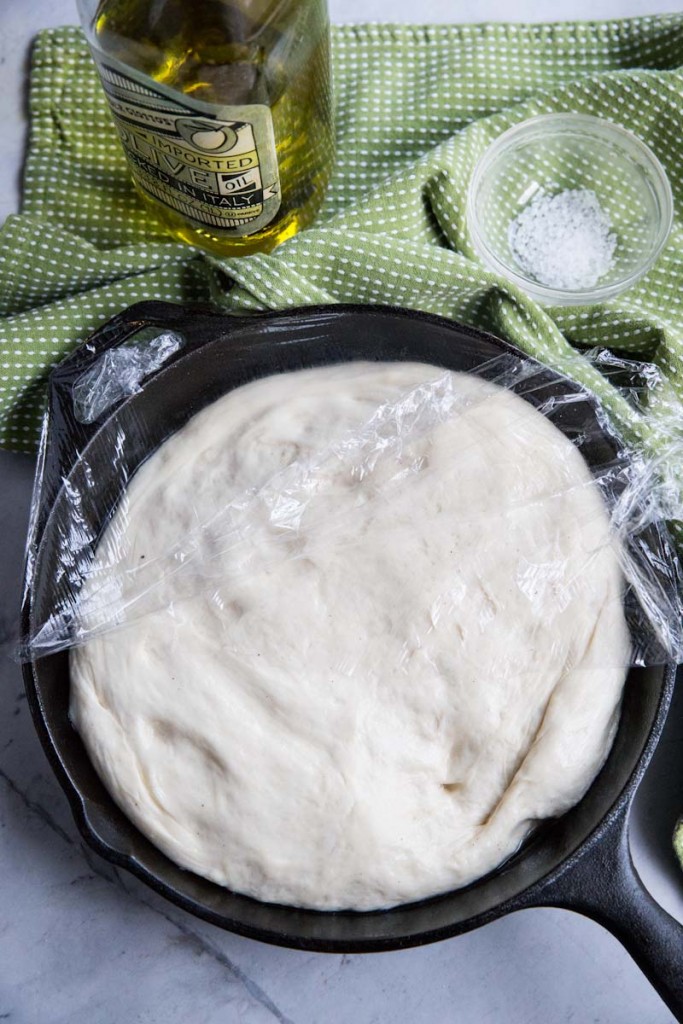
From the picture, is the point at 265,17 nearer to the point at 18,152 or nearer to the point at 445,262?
the point at 445,262

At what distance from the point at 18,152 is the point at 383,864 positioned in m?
0.89

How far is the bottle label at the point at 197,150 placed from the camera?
2.71ft

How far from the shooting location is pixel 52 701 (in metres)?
0.85

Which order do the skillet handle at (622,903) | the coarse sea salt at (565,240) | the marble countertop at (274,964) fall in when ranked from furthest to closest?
1. the coarse sea salt at (565,240)
2. the marble countertop at (274,964)
3. the skillet handle at (622,903)

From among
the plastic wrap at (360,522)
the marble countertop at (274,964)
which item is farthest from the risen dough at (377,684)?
the marble countertop at (274,964)

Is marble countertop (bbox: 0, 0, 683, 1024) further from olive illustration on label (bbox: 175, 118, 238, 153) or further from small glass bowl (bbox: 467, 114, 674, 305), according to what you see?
olive illustration on label (bbox: 175, 118, 238, 153)

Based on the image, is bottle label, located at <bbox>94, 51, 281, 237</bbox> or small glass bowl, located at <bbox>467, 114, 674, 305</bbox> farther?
small glass bowl, located at <bbox>467, 114, 674, 305</bbox>

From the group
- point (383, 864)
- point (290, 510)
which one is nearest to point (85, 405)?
point (290, 510)

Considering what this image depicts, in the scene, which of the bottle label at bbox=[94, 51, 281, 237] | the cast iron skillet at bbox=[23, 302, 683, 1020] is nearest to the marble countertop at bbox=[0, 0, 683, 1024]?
the cast iron skillet at bbox=[23, 302, 683, 1020]

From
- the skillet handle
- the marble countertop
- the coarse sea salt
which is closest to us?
the skillet handle

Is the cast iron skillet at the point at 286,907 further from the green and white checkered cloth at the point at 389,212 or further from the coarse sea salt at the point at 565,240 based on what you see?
the coarse sea salt at the point at 565,240

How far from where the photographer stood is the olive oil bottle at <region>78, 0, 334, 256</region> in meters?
0.83

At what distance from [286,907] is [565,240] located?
0.74 metres

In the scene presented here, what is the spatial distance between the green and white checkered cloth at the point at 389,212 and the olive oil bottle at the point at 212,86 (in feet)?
0.29
